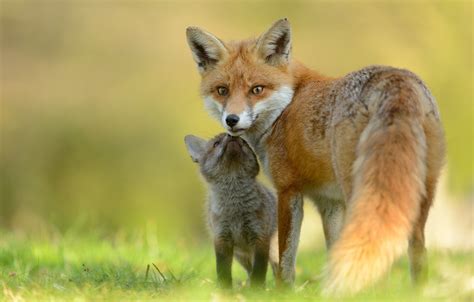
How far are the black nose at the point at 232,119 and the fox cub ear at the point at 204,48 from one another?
0.96m

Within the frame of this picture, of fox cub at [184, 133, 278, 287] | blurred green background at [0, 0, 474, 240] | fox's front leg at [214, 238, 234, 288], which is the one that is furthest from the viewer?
blurred green background at [0, 0, 474, 240]

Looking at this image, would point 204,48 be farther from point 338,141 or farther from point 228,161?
point 338,141

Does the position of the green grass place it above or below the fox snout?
below

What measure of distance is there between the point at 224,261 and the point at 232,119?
122cm

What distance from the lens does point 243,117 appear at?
7309 millimetres

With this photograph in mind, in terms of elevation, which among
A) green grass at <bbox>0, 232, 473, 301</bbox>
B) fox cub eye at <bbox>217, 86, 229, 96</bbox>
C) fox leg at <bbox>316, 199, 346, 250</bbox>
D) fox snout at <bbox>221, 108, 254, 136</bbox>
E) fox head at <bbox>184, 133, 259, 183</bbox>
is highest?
fox cub eye at <bbox>217, 86, 229, 96</bbox>

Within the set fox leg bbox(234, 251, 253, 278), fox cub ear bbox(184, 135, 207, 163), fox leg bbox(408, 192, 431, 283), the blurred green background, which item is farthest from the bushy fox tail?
the blurred green background

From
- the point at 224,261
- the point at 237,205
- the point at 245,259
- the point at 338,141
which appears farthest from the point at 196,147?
the point at 338,141

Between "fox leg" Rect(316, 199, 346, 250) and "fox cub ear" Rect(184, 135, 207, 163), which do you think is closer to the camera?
"fox leg" Rect(316, 199, 346, 250)

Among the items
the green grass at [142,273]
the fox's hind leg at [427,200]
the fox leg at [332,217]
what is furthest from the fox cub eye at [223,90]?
the fox's hind leg at [427,200]

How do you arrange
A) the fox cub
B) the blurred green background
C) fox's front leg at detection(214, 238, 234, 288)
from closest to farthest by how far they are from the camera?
fox's front leg at detection(214, 238, 234, 288) < the fox cub < the blurred green background

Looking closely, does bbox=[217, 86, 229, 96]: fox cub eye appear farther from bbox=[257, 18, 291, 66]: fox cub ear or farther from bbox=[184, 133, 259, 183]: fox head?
bbox=[257, 18, 291, 66]: fox cub ear

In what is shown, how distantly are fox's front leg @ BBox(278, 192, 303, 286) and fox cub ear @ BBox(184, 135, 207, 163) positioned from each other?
1128mm

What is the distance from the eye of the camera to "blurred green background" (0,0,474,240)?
19.3 m
